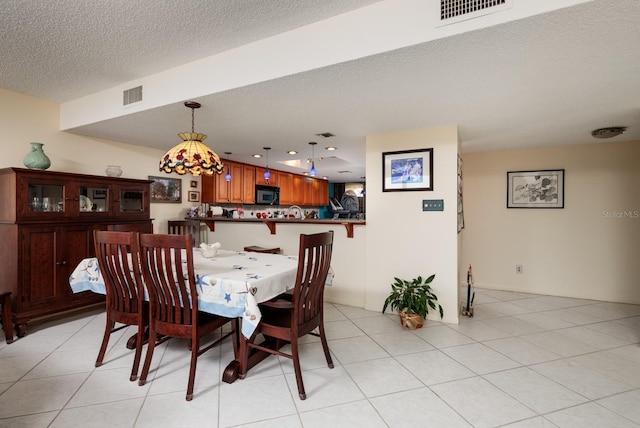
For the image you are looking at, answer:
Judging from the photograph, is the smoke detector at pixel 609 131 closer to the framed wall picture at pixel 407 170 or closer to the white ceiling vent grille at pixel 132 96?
the framed wall picture at pixel 407 170

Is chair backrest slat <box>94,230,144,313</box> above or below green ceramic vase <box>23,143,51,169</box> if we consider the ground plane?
below

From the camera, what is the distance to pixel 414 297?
2980 mm

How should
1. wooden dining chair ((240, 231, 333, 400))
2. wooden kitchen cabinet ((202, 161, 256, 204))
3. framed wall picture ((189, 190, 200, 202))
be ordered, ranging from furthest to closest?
wooden kitchen cabinet ((202, 161, 256, 204)) < framed wall picture ((189, 190, 200, 202)) < wooden dining chair ((240, 231, 333, 400))

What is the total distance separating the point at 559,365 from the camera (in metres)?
2.20

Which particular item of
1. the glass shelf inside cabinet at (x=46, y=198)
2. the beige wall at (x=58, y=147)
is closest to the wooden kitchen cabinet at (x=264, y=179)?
the beige wall at (x=58, y=147)

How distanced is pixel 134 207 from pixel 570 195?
5.61 m

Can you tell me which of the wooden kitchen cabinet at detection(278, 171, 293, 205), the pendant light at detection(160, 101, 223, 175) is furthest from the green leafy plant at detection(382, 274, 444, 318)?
the wooden kitchen cabinet at detection(278, 171, 293, 205)

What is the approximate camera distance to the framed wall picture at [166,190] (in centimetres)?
421

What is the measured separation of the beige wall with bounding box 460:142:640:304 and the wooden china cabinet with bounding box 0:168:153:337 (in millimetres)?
4309

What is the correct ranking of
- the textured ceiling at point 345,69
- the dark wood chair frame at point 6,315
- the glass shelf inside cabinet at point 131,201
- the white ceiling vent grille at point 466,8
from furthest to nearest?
the glass shelf inside cabinet at point 131,201 < the dark wood chair frame at point 6,315 < the textured ceiling at point 345,69 < the white ceiling vent grille at point 466,8

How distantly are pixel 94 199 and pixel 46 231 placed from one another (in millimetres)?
556

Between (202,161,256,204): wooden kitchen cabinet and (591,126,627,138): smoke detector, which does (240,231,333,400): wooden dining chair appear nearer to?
(202,161,256,204): wooden kitchen cabinet

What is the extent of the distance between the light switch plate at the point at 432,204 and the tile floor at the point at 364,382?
3.94 feet

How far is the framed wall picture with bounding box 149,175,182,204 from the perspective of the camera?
4.21 m
